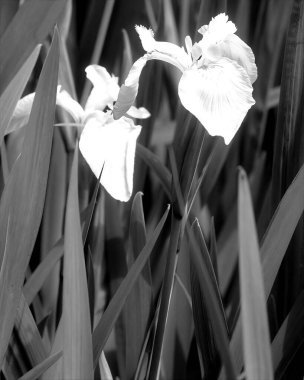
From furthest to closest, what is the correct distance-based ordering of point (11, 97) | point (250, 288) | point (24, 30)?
1. point (24, 30)
2. point (11, 97)
3. point (250, 288)

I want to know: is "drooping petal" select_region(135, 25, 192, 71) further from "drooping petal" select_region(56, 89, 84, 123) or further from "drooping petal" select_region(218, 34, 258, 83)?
"drooping petal" select_region(56, 89, 84, 123)

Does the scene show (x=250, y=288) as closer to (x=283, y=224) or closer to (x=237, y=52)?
(x=283, y=224)

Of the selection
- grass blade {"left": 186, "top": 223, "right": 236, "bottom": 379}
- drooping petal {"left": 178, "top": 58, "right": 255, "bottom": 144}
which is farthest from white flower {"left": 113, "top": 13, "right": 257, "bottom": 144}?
grass blade {"left": 186, "top": 223, "right": 236, "bottom": 379}

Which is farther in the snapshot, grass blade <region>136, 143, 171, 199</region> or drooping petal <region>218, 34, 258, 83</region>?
grass blade <region>136, 143, 171, 199</region>

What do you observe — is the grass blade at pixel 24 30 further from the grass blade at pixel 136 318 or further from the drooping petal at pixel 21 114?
the grass blade at pixel 136 318

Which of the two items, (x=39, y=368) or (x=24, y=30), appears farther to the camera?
(x=24, y=30)

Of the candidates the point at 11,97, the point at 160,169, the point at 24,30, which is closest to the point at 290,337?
the point at 160,169
